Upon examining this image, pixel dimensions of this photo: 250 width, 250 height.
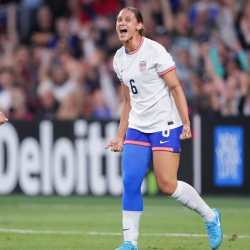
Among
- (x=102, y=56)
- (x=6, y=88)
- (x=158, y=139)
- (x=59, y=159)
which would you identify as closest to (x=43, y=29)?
(x=102, y=56)

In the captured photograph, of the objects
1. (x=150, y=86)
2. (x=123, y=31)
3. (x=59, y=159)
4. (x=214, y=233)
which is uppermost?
(x=123, y=31)

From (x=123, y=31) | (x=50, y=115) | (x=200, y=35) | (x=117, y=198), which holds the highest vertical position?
(x=200, y=35)

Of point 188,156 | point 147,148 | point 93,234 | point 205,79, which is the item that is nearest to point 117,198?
Result: point 188,156

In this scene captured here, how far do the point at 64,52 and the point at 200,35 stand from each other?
3061 mm

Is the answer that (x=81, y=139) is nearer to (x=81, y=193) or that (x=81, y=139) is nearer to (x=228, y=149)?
(x=81, y=193)

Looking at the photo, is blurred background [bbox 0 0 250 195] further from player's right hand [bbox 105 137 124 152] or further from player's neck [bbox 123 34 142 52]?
player's neck [bbox 123 34 142 52]

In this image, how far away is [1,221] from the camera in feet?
28.9

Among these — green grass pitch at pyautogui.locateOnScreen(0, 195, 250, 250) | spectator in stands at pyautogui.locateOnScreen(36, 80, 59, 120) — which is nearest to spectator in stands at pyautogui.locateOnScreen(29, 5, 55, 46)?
spectator in stands at pyautogui.locateOnScreen(36, 80, 59, 120)

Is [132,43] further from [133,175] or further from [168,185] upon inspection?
[168,185]

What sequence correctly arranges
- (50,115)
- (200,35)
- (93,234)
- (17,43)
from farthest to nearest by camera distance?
(17,43)
(200,35)
(50,115)
(93,234)

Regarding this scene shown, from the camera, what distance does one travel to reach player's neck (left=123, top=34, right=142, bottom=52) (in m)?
Result: 5.72

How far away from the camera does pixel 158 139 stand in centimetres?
570

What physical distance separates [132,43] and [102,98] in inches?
268

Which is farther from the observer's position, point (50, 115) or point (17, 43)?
point (17, 43)
